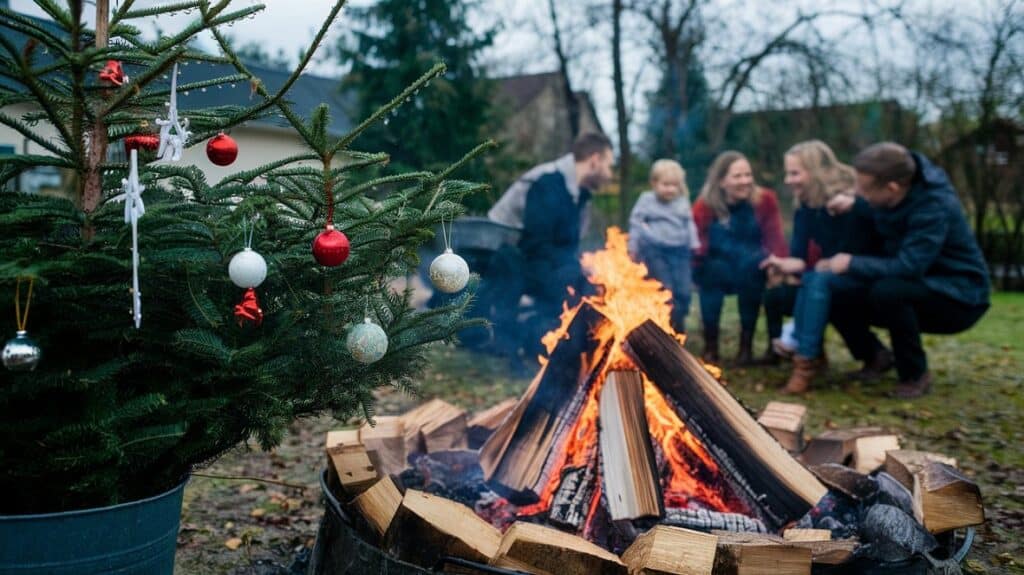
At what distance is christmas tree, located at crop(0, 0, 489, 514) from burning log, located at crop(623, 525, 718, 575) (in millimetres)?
914

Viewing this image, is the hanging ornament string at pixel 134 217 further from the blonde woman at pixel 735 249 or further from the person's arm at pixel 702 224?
the person's arm at pixel 702 224

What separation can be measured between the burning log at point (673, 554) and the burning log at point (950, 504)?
998mm

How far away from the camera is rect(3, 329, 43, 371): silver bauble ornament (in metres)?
1.70

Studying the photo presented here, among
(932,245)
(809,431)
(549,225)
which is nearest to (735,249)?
(549,225)

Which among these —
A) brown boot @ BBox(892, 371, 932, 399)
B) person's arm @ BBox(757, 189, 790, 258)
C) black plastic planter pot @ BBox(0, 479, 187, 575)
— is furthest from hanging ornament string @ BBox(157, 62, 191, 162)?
person's arm @ BBox(757, 189, 790, 258)

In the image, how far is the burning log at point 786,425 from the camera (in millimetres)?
3988

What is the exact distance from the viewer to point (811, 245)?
6871mm

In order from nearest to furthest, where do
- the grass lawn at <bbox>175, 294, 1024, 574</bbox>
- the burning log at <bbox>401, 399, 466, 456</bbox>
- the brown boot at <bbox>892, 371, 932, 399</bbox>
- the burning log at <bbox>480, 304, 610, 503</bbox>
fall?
the burning log at <bbox>480, 304, 610, 503</bbox>, the grass lawn at <bbox>175, 294, 1024, 574</bbox>, the burning log at <bbox>401, 399, 466, 456</bbox>, the brown boot at <bbox>892, 371, 932, 399</bbox>

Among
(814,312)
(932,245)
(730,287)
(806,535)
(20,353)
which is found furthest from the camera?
(730,287)

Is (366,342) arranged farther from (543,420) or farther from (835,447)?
(835,447)

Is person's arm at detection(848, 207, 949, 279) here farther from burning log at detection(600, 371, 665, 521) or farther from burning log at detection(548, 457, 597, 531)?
burning log at detection(548, 457, 597, 531)

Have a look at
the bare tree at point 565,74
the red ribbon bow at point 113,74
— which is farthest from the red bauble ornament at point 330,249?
the bare tree at point 565,74

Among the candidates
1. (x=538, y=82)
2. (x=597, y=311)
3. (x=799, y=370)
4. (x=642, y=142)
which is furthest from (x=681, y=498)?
(x=538, y=82)

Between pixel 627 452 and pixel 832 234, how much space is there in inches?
170
